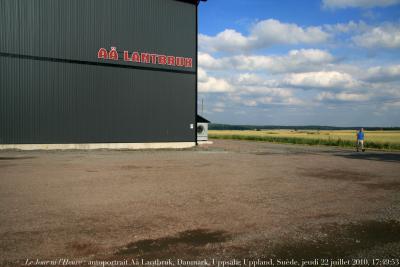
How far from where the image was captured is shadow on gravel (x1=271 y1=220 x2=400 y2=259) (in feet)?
16.9

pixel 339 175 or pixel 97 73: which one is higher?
pixel 97 73

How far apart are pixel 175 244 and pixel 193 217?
1690 mm

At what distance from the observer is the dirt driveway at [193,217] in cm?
523

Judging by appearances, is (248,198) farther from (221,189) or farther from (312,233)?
(312,233)

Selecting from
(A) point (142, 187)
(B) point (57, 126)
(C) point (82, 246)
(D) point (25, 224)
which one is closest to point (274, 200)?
(A) point (142, 187)

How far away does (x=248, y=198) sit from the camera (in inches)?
359

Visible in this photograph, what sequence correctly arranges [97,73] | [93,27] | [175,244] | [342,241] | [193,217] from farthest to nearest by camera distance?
[97,73], [93,27], [193,217], [342,241], [175,244]

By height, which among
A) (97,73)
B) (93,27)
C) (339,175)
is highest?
(93,27)

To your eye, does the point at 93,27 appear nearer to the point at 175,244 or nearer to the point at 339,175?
the point at 339,175

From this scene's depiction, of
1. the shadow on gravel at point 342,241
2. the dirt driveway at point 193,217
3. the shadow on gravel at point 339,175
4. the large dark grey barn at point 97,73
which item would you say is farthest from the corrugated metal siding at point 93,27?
the shadow on gravel at point 342,241

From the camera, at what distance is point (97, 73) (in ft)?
86.8

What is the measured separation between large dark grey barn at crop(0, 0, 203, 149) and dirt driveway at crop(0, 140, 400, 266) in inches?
499

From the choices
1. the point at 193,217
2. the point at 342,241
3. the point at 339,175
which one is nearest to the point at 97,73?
the point at 339,175

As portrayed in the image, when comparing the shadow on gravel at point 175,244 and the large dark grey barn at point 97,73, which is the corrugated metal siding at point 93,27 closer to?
the large dark grey barn at point 97,73
